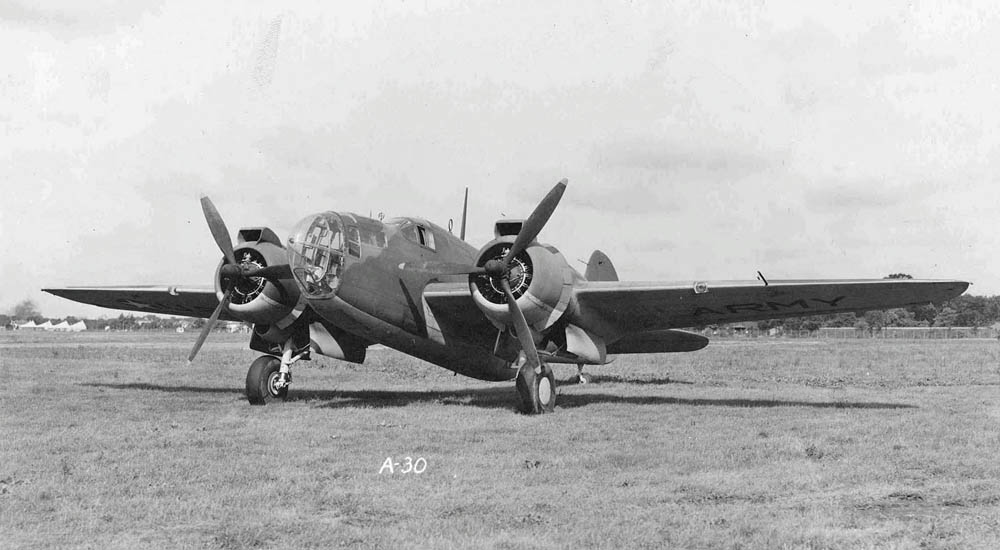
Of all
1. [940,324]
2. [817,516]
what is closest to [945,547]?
[817,516]

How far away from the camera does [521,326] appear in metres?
12.2

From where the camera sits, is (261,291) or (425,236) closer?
(261,291)

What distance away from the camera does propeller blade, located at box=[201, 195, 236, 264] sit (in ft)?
42.8

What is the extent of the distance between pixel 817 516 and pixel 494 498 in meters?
2.42

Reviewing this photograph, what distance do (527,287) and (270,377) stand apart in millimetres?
4750

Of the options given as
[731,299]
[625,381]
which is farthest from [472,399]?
[625,381]

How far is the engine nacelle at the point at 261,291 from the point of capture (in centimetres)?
1330

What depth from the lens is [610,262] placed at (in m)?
17.8

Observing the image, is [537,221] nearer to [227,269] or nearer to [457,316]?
[457,316]

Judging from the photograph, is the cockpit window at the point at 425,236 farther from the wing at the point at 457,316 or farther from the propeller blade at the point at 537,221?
the propeller blade at the point at 537,221

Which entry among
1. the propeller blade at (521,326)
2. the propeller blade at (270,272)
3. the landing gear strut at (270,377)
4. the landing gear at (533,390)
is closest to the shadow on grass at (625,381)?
the landing gear at (533,390)

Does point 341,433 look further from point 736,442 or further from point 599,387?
point 599,387

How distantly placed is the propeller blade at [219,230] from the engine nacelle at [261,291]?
22 centimetres

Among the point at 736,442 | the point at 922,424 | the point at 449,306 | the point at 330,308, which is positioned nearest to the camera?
the point at 736,442
